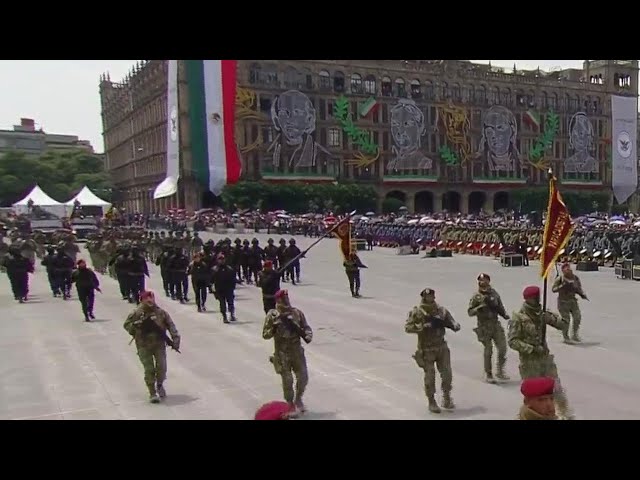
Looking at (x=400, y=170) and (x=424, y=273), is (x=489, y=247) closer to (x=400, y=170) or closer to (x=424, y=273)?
(x=424, y=273)

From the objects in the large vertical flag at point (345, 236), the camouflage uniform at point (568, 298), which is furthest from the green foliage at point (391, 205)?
the camouflage uniform at point (568, 298)

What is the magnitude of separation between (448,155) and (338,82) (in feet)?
47.9

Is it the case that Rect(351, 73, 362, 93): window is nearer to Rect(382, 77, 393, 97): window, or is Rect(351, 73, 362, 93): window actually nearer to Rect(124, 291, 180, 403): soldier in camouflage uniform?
Rect(382, 77, 393, 97): window

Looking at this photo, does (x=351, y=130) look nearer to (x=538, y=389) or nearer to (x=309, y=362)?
(x=309, y=362)

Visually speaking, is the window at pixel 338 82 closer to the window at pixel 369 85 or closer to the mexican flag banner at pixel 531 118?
the window at pixel 369 85

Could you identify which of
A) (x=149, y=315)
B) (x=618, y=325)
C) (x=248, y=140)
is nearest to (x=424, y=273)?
(x=618, y=325)

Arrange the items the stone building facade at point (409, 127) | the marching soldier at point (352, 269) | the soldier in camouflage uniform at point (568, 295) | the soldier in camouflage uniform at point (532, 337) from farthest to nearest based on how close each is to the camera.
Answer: the stone building facade at point (409, 127)
the marching soldier at point (352, 269)
the soldier in camouflage uniform at point (568, 295)
the soldier in camouflage uniform at point (532, 337)

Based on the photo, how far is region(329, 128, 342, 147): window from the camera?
6544 cm

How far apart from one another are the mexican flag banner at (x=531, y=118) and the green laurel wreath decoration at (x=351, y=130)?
65.6 ft

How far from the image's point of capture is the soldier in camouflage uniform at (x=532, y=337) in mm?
7320

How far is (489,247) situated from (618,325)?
54.5 feet

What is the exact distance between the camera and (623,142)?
28641 mm

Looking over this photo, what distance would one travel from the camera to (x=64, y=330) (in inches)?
548

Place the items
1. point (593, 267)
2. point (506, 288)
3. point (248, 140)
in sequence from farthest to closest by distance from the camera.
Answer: point (248, 140)
point (593, 267)
point (506, 288)
